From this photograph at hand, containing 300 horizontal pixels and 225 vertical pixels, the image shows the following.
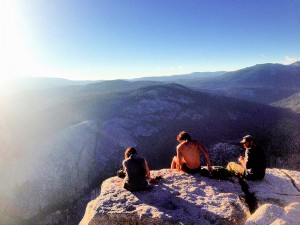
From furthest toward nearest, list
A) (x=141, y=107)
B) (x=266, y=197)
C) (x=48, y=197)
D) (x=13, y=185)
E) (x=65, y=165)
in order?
1. (x=141, y=107)
2. (x=65, y=165)
3. (x=13, y=185)
4. (x=48, y=197)
5. (x=266, y=197)

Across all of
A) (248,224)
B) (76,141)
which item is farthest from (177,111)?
(248,224)

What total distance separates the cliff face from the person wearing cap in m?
0.30

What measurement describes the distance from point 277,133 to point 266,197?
3734cm

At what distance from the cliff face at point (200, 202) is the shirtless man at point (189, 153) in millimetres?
456

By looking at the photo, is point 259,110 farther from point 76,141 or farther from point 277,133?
point 76,141

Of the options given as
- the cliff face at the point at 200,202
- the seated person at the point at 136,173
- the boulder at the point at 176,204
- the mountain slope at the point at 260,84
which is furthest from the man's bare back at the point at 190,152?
the mountain slope at the point at 260,84

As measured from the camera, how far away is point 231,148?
116 ft

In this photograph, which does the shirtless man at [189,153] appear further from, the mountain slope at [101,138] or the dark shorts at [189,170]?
the mountain slope at [101,138]

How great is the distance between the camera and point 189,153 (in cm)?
1059

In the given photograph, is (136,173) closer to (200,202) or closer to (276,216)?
(200,202)

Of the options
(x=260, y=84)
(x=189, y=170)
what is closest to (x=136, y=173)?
(x=189, y=170)

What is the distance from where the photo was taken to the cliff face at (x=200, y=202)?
7.90 meters

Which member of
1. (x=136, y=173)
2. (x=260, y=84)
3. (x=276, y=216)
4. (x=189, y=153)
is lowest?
(x=260, y=84)

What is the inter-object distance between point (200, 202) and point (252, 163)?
284 cm
